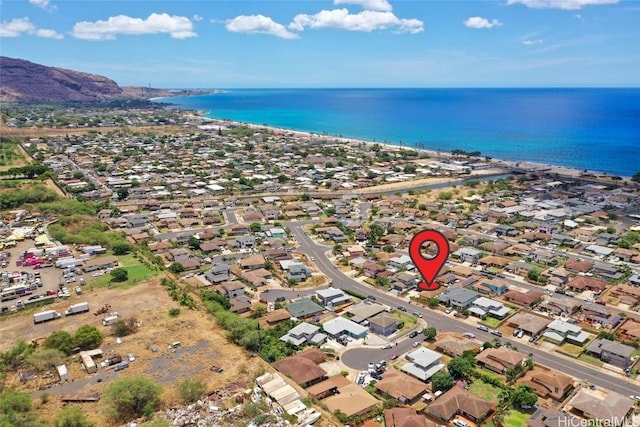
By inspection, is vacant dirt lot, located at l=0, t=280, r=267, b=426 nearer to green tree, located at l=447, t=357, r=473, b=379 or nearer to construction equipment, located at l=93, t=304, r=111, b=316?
construction equipment, located at l=93, t=304, r=111, b=316

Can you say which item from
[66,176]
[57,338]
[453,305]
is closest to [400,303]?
[453,305]

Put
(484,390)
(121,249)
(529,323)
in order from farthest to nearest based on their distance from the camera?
(121,249), (529,323), (484,390)

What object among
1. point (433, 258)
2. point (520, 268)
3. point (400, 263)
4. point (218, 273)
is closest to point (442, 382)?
point (433, 258)

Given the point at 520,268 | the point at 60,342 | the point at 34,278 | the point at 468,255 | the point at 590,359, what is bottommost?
the point at 34,278

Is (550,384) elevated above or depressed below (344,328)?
above

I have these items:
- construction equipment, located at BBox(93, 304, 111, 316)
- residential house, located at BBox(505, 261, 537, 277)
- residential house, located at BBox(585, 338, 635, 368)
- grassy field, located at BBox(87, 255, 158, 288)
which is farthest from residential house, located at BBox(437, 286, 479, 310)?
construction equipment, located at BBox(93, 304, 111, 316)

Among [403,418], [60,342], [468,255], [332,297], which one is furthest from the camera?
[468,255]

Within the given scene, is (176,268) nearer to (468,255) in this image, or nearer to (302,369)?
(302,369)

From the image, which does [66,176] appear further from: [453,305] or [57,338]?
[453,305]
